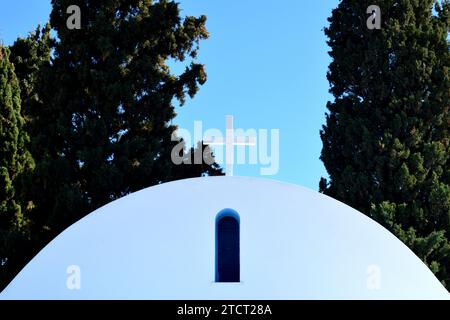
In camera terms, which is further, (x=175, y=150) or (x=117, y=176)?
(x=175, y=150)

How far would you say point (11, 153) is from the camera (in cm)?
1459

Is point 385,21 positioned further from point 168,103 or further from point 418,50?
point 168,103

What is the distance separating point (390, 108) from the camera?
44.4 feet

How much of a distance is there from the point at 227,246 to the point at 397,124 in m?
7.68

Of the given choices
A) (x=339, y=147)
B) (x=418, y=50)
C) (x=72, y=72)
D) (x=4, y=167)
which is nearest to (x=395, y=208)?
(x=339, y=147)

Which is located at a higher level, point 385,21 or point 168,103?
point 385,21

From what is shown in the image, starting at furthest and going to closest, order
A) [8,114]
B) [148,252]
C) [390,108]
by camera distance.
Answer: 1. [8,114]
2. [390,108]
3. [148,252]

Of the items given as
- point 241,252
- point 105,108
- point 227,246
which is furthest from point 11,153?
point 241,252

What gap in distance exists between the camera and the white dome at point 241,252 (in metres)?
6.07

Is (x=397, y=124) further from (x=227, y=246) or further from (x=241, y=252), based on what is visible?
(x=241, y=252)

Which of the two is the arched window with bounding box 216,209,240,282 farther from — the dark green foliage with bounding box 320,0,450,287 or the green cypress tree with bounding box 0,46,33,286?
the green cypress tree with bounding box 0,46,33,286

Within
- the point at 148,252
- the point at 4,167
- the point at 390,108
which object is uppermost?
the point at 390,108

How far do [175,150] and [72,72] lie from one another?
2612mm

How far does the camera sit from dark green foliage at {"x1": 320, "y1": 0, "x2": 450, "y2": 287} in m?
12.9
